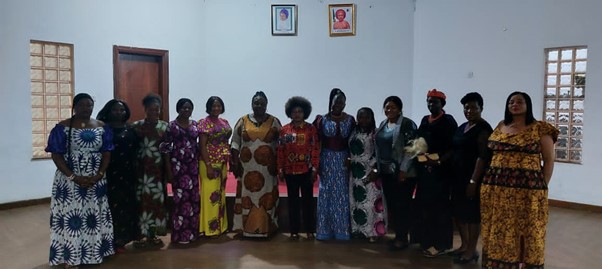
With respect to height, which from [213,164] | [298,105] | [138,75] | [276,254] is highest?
[138,75]

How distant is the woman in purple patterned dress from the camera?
12.9ft

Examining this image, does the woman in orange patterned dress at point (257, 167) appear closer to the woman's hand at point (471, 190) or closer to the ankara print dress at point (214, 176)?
the ankara print dress at point (214, 176)

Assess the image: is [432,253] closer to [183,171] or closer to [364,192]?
[364,192]

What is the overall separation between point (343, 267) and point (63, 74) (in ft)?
14.6

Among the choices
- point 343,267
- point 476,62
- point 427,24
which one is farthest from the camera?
point 427,24

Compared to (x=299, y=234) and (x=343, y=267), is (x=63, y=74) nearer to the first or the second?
(x=299, y=234)

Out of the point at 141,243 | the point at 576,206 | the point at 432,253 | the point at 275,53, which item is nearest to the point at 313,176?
the point at 432,253

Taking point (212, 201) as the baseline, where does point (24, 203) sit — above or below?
below

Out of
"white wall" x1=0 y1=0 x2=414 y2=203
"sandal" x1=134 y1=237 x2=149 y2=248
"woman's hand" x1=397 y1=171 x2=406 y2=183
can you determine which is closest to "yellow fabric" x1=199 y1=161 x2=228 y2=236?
"sandal" x1=134 y1=237 x2=149 y2=248

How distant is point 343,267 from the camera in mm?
3516

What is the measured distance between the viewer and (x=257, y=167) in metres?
4.14

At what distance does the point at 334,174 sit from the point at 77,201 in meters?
2.11

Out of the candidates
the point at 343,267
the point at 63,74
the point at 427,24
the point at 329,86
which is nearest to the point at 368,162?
the point at 343,267

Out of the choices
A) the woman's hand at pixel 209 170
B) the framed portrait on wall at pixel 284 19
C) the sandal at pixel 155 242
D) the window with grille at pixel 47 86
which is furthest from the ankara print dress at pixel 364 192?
the window with grille at pixel 47 86
